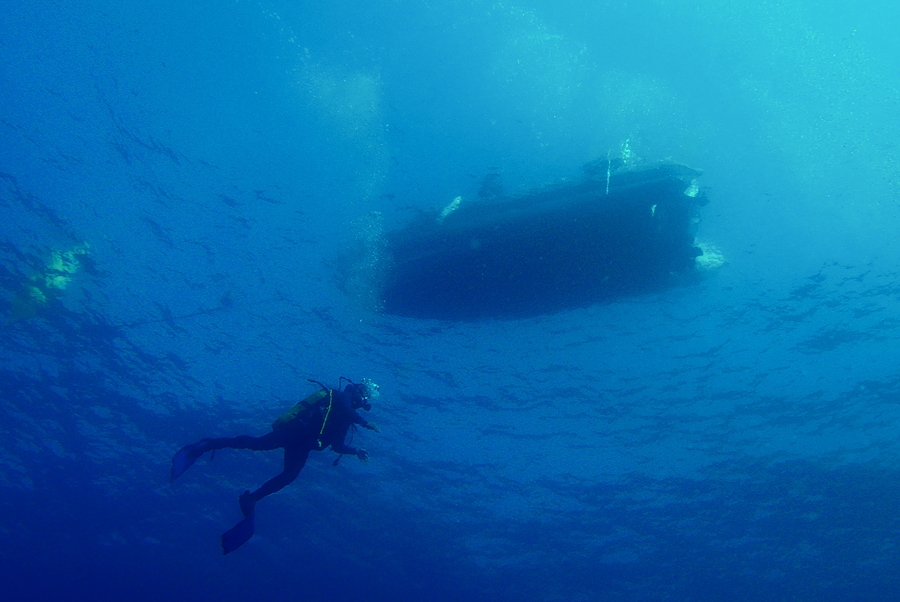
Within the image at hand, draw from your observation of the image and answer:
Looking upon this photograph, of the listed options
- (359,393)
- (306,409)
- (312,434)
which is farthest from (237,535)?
(359,393)

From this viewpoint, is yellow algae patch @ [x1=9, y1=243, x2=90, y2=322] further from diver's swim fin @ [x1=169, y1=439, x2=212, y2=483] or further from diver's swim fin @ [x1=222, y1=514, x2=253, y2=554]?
diver's swim fin @ [x1=222, y1=514, x2=253, y2=554]

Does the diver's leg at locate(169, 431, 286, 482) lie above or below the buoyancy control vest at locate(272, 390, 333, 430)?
below

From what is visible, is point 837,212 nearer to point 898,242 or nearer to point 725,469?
point 898,242

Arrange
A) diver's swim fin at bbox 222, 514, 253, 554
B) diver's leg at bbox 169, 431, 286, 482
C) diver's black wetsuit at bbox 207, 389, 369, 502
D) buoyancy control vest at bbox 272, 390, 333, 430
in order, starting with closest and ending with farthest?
diver's swim fin at bbox 222, 514, 253, 554, diver's leg at bbox 169, 431, 286, 482, diver's black wetsuit at bbox 207, 389, 369, 502, buoyancy control vest at bbox 272, 390, 333, 430

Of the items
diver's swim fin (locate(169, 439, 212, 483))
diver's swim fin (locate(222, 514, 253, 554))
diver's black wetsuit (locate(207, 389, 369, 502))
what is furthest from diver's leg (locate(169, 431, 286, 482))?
diver's swim fin (locate(222, 514, 253, 554))

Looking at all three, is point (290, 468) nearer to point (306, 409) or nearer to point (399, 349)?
point (306, 409)

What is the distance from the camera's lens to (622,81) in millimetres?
8867

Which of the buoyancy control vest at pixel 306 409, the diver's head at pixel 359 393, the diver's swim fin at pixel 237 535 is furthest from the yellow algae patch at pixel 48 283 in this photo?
the diver's swim fin at pixel 237 535

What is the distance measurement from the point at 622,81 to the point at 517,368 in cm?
921

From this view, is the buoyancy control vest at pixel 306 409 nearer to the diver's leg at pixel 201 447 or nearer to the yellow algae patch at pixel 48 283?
the diver's leg at pixel 201 447

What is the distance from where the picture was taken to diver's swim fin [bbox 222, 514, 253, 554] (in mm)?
6425

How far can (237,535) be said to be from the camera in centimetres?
654

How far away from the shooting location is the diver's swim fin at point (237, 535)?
21.1 feet

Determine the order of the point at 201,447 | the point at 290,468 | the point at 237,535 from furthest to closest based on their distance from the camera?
the point at 290,468 → the point at 201,447 → the point at 237,535
